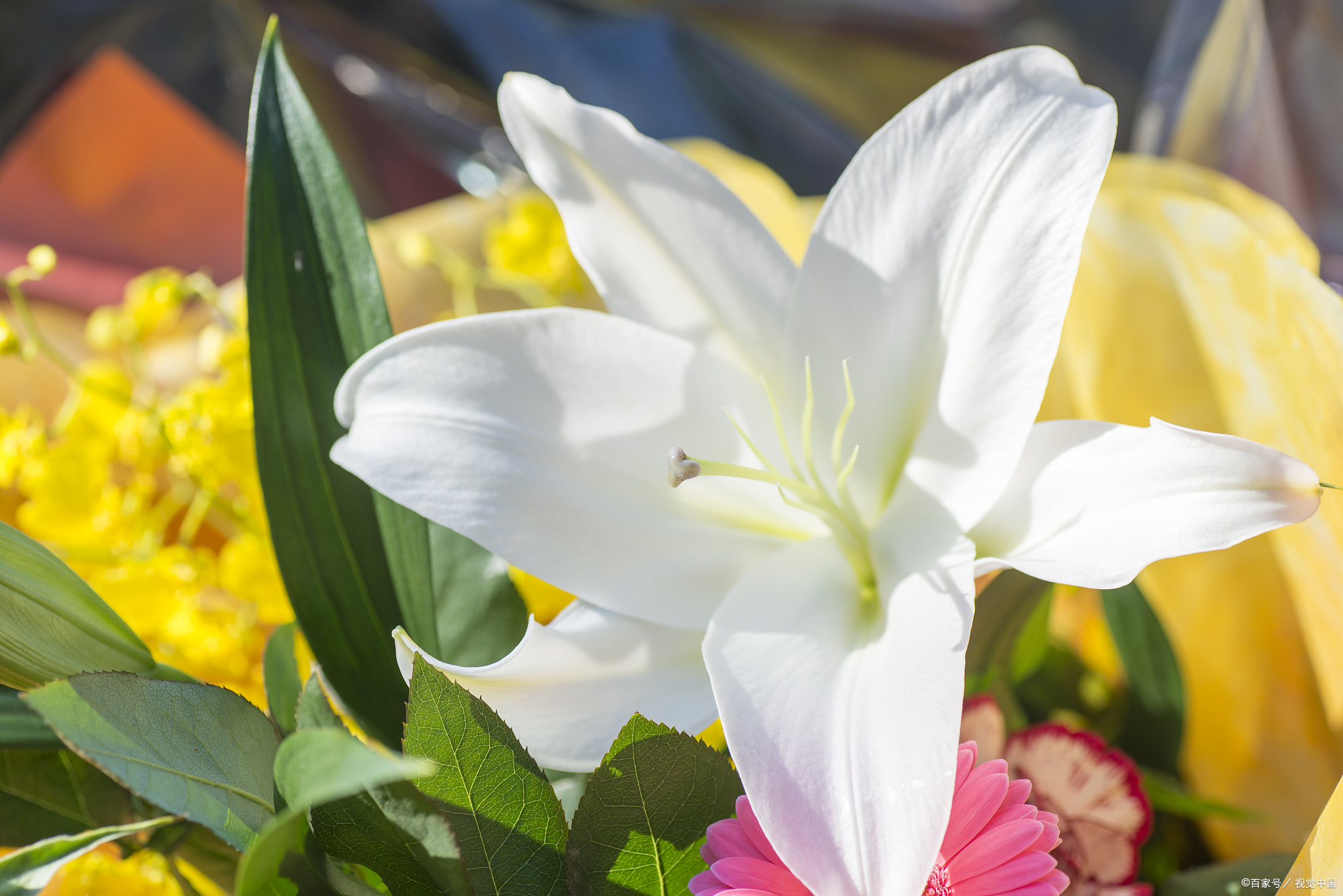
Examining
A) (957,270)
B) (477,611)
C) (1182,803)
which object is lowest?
(1182,803)

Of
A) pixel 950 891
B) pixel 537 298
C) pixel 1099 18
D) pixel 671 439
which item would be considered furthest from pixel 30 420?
pixel 1099 18

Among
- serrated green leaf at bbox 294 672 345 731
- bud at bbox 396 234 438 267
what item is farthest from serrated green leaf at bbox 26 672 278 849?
bud at bbox 396 234 438 267

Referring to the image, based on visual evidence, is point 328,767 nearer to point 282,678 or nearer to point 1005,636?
point 282,678

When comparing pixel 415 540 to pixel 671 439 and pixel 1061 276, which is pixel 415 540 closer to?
pixel 671 439

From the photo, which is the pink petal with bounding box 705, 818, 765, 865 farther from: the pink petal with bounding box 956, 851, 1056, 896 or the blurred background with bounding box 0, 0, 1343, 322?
the blurred background with bounding box 0, 0, 1343, 322

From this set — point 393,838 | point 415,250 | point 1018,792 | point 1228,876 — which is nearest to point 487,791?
point 393,838

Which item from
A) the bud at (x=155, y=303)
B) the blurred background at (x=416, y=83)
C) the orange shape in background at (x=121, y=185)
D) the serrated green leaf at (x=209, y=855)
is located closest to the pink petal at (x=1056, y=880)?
the serrated green leaf at (x=209, y=855)

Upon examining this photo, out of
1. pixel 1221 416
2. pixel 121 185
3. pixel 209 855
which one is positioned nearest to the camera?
pixel 209 855
